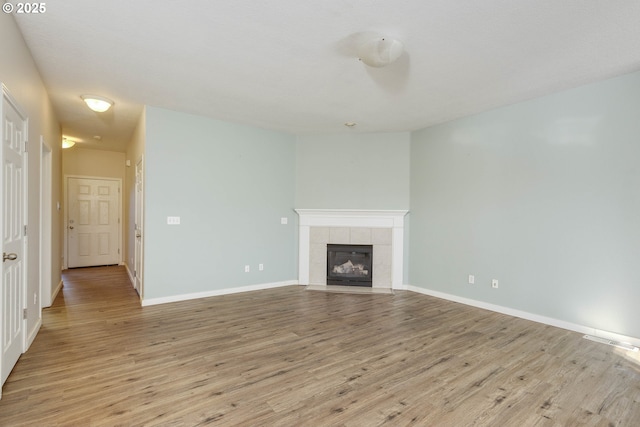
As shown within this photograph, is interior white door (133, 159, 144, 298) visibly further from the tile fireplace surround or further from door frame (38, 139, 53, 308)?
the tile fireplace surround

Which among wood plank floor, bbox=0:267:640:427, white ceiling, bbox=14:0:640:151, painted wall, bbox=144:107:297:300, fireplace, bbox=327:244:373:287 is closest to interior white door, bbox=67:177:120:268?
white ceiling, bbox=14:0:640:151

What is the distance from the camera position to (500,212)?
4.13 metres

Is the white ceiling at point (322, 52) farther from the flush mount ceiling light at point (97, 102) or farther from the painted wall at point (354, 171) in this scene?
the painted wall at point (354, 171)

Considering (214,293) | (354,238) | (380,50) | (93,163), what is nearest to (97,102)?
(214,293)

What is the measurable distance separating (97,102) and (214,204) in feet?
6.28

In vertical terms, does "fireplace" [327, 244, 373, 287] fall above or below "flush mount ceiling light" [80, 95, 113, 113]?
below

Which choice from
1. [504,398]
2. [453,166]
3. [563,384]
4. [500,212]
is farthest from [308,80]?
[563,384]

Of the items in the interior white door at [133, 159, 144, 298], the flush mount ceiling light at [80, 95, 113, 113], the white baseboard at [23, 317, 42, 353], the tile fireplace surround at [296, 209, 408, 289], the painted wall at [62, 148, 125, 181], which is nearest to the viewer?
the white baseboard at [23, 317, 42, 353]

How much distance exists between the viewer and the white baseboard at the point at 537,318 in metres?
3.16

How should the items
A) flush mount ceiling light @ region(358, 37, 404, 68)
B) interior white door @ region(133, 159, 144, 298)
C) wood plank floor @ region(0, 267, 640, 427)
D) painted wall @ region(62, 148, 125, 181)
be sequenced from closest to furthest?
1. wood plank floor @ region(0, 267, 640, 427)
2. flush mount ceiling light @ region(358, 37, 404, 68)
3. interior white door @ region(133, 159, 144, 298)
4. painted wall @ region(62, 148, 125, 181)

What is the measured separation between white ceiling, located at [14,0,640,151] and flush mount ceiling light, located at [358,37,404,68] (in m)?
0.06

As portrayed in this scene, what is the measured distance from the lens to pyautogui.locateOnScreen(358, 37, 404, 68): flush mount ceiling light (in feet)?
8.16

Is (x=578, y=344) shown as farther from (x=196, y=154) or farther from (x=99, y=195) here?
(x=99, y=195)

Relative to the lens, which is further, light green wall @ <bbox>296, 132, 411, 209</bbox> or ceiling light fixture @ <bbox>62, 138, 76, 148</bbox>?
ceiling light fixture @ <bbox>62, 138, 76, 148</bbox>
